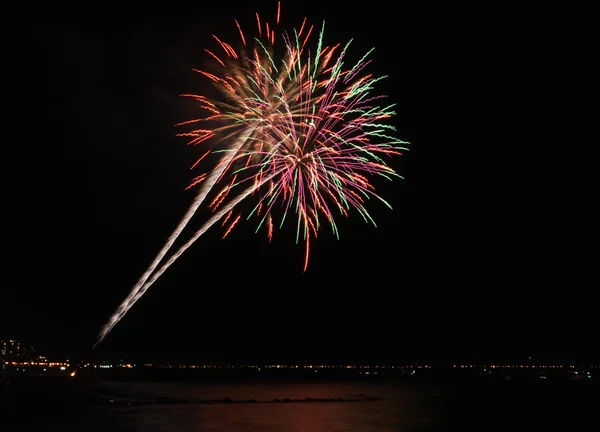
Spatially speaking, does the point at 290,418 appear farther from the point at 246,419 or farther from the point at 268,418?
the point at 246,419

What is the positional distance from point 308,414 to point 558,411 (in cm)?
1551

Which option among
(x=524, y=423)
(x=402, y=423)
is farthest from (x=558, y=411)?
(x=402, y=423)

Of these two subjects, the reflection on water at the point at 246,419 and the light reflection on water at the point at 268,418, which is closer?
the reflection on water at the point at 246,419

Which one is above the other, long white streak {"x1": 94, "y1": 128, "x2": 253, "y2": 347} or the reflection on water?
long white streak {"x1": 94, "y1": 128, "x2": 253, "y2": 347}

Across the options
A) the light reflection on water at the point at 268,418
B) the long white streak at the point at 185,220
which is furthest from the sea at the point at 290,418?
the long white streak at the point at 185,220

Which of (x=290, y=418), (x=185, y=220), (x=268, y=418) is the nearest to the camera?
(x=185, y=220)

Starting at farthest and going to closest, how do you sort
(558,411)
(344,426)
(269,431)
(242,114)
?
1. (558,411)
2. (344,426)
3. (269,431)
4. (242,114)

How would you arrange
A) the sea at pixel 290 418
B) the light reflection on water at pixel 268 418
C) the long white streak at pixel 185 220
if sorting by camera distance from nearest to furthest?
the long white streak at pixel 185 220
the sea at pixel 290 418
the light reflection on water at pixel 268 418

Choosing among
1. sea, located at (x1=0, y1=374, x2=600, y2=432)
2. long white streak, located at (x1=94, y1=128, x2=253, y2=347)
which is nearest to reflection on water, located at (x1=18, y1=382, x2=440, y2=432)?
sea, located at (x1=0, y1=374, x2=600, y2=432)

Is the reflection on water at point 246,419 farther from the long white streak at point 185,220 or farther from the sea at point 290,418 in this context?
the long white streak at point 185,220

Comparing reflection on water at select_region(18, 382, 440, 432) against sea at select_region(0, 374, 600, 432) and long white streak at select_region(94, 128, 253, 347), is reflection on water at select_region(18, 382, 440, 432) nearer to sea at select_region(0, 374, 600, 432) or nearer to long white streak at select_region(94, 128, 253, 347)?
sea at select_region(0, 374, 600, 432)

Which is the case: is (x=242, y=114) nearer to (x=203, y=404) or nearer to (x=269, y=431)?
(x=269, y=431)

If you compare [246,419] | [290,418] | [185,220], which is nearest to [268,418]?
[290,418]

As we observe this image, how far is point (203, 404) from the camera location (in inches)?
1507
